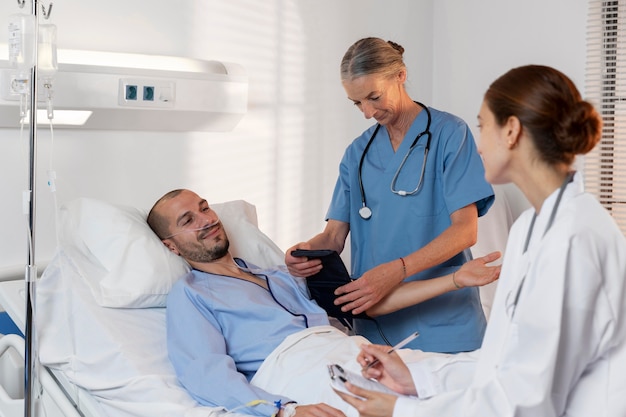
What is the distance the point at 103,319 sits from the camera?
216 cm

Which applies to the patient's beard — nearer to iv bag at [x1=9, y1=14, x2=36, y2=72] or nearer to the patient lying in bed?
the patient lying in bed

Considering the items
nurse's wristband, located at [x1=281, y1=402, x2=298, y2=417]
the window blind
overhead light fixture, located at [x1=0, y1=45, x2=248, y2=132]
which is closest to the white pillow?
overhead light fixture, located at [x1=0, y1=45, x2=248, y2=132]

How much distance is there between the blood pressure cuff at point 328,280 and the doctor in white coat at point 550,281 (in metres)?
0.90

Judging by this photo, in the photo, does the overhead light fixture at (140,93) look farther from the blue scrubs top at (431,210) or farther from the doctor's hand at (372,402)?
the doctor's hand at (372,402)

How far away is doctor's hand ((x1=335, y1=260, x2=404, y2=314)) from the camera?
218 cm

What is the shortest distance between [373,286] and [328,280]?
19cm

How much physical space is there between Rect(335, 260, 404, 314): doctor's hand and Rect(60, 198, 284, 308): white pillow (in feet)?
1.75

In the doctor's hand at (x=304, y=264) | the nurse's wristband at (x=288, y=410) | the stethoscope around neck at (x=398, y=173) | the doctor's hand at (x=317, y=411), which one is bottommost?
the nurse's wristband at (x=288, y=410)

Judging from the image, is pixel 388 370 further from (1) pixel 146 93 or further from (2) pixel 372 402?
(1) pixel 146 93

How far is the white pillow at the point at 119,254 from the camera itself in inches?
88.3

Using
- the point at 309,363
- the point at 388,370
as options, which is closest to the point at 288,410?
the point at 309,363

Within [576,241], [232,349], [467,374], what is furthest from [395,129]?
[576,241]

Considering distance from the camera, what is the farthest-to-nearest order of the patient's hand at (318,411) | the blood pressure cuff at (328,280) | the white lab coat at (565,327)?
the blood pressure cuff at (328,280) < the patient's hand at (318,411) < the white lab coat at (565,327)

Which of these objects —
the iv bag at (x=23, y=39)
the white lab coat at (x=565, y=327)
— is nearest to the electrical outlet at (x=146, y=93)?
the iv bag at (x=23, y=39)
